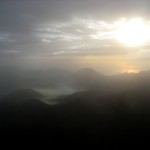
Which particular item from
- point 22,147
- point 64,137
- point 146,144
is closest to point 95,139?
point 64,137

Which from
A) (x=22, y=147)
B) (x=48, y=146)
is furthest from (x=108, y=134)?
(x=22, y=147)

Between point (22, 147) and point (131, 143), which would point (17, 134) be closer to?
point (22, 147)

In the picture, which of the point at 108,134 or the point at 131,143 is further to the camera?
the point at 108,134

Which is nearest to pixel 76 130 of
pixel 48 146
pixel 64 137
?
pixel 64 137

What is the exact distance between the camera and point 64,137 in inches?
7323

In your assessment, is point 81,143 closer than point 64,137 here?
Yes

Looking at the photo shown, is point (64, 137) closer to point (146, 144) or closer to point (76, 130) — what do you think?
point (76, 130)

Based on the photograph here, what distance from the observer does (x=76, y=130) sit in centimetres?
19575

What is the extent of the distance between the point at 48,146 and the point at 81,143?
71.4ft

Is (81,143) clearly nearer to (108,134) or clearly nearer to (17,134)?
(108,134)

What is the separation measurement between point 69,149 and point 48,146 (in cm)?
1548

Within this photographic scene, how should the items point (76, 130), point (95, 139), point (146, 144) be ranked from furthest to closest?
point (76, 130) → point (95, 139) → point (146, 144)

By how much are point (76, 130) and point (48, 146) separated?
1142 inches

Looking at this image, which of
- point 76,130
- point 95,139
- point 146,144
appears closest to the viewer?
point 146,144
